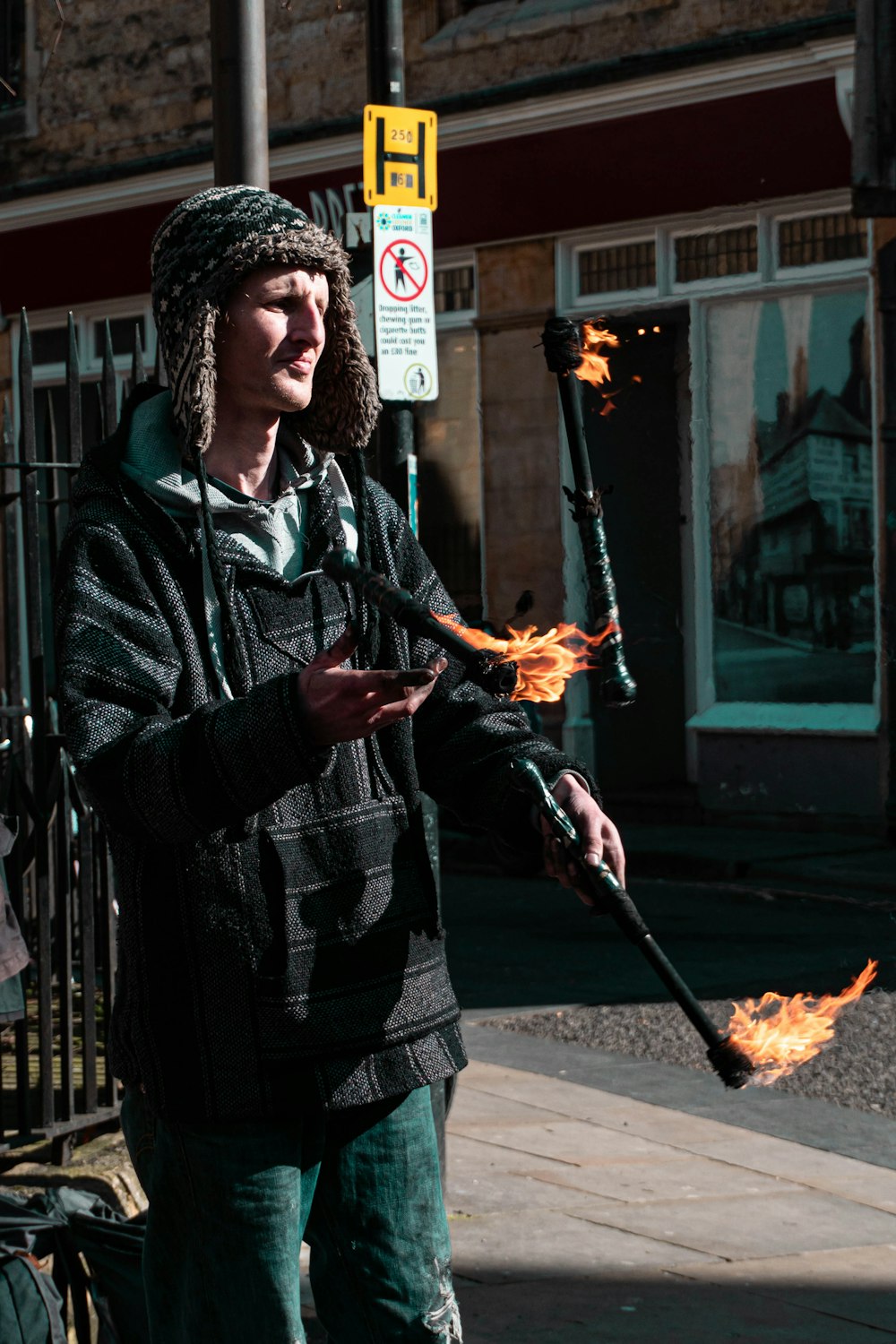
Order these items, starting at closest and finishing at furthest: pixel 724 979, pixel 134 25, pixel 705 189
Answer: pixel 724 979, pixel 705 189, pixel 134 25

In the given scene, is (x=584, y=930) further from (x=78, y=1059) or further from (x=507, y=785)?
(x=507, y=785)

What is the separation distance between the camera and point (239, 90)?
4.93 meters

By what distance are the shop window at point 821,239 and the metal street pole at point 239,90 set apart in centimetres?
877

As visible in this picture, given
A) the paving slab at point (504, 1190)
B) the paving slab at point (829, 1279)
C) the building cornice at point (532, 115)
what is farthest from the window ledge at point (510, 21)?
the paving slab at point (829, 1279)

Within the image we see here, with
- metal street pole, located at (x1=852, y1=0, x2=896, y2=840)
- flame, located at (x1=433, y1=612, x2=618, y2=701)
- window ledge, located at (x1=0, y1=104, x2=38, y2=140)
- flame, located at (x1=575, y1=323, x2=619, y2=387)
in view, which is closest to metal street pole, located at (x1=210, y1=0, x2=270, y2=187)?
flame, located at (x1=575, y1=323, x2=619, y2=387)

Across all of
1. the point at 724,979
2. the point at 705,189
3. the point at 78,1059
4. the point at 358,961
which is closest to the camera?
the point at 358,961

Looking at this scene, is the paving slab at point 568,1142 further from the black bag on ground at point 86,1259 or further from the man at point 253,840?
the man at point 253,840

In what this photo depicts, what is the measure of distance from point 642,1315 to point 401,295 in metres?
3.15

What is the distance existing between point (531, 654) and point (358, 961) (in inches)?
19.6

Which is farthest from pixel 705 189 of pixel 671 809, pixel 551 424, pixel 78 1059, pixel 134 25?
pixel 78 1059

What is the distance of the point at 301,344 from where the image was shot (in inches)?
104

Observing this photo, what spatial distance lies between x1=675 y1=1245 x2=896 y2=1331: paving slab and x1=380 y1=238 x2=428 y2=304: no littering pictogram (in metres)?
3.02

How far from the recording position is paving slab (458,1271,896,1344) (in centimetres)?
405

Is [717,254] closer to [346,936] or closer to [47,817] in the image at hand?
[47,817]
